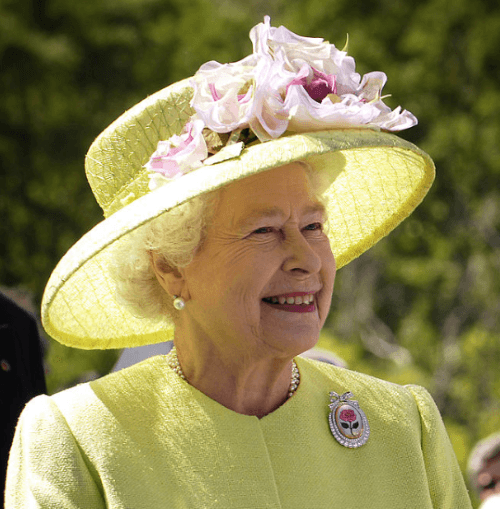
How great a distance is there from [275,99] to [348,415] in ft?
3.26

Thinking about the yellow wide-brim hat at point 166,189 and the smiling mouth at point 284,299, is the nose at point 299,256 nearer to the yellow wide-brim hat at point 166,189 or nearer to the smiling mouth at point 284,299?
the smiling mouth at point 284,299

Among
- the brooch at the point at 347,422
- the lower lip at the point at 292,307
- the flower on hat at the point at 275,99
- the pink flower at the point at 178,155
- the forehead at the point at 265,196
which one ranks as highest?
the flower on hat at the point at 275,99

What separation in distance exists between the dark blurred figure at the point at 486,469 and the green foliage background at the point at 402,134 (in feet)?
10.0

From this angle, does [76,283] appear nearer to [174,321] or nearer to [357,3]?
[174,321]

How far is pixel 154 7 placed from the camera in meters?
8.15

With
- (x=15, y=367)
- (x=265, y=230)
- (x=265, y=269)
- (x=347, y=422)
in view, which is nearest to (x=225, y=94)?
(x=265, y=230)

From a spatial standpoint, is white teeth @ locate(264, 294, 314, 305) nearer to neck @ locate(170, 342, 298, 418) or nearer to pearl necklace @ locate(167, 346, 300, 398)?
neck @ locate(170, 342, 298, 418)

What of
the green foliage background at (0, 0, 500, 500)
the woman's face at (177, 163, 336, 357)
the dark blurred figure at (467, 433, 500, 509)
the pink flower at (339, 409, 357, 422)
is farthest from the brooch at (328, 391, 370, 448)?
Answer: the green foliage background at (0, 0, 500, 500)

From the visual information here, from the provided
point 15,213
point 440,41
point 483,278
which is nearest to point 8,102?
point 15,213

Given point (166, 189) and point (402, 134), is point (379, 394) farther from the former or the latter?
point (402, 134)

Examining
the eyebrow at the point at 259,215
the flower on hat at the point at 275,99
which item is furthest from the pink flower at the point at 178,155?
the eyebrow at the point at 259,215

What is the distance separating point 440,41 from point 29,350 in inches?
260

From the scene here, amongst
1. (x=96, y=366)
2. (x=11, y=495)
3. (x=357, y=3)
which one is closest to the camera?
(x=11, y=495)

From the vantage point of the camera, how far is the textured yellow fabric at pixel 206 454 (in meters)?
2.21
